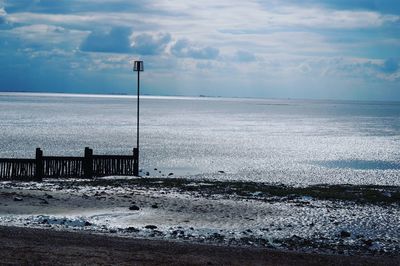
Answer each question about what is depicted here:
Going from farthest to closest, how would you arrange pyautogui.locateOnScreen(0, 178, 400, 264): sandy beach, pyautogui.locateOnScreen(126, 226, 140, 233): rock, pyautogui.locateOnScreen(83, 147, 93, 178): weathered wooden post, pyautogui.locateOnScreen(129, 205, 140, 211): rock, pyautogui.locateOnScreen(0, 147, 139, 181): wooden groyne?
1. pyautogui.locateOnScreen(83, 147, 93, 178): weathered wooden post
2. pyautogui.locateOnScreen(0, 147, 139, 181): wooden groyne
3. pyautogui.locateOnScreen(129, 205, 140, 211): rock
4. pyautogui.locateOnScreen(126, 226, 140, 233): rock
5. pyautogui.locateOnScreen(0, 178, 400, 264): sandy beach

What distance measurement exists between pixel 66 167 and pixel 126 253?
727 inches

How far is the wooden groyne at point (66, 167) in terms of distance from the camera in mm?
30812

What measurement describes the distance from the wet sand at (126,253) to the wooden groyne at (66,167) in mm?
14263

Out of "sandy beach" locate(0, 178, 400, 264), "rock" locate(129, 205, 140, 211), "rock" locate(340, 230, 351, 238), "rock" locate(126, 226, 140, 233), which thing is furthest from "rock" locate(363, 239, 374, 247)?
"rock" locate(129, 205, 140, 211)

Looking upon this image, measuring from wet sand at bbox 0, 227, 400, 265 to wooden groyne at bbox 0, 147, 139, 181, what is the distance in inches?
562

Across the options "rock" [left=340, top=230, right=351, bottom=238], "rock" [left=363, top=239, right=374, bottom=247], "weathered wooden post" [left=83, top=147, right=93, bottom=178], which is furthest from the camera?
"weathered wooden post" [left=83, top=147, right=93, bottom=178]

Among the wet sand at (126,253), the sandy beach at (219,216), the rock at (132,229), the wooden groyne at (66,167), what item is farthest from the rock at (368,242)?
the wooden groyne at (66,167)

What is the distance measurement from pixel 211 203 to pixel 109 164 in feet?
35.4

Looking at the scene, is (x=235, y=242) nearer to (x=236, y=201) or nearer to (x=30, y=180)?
(x=236, y=201)

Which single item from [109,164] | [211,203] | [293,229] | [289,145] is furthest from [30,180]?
[289,145]

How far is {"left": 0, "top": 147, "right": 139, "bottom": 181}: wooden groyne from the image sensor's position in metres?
30.8

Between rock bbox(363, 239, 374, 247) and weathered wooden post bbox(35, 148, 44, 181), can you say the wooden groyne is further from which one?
rock bbox(363, 239, 374, 247)

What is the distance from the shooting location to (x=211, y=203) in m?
24.4

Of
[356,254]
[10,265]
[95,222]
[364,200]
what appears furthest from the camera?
[364,200]
